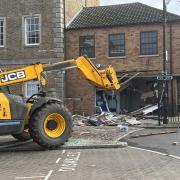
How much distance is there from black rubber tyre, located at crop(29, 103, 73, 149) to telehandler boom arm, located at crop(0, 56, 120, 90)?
1.02m

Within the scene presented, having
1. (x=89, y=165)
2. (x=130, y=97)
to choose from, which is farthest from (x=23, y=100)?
(x=130, y=97)

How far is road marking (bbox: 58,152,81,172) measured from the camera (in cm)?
1138

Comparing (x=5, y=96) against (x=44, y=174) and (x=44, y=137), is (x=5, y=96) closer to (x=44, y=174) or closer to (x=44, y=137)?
(x=44, y=137)

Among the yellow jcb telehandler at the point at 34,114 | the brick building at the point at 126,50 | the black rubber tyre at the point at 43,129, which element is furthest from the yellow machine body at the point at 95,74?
the brick building at the point at 126,50

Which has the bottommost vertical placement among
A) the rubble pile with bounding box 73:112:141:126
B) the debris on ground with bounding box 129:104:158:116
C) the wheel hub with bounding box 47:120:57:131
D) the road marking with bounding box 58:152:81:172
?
the road marking with bounding box 58:152:81:172

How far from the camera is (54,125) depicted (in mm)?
15047

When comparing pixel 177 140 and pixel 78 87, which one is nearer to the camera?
pixel 177 140

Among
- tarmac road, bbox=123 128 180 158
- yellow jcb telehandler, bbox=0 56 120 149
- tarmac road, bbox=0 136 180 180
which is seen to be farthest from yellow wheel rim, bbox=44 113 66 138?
tarmac road, bbox=123 128 180 158

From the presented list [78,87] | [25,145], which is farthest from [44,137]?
[78,87]

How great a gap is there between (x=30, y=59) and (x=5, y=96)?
17.4 metres

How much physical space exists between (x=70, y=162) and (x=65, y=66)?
13.6 ft

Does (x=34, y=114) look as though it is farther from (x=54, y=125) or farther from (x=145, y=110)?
(x=145, y=110)

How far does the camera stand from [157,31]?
2989 cm

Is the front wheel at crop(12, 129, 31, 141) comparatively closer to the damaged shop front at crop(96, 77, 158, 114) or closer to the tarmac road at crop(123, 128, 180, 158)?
the tarmac road at crop(123, 128, 180, 158)
